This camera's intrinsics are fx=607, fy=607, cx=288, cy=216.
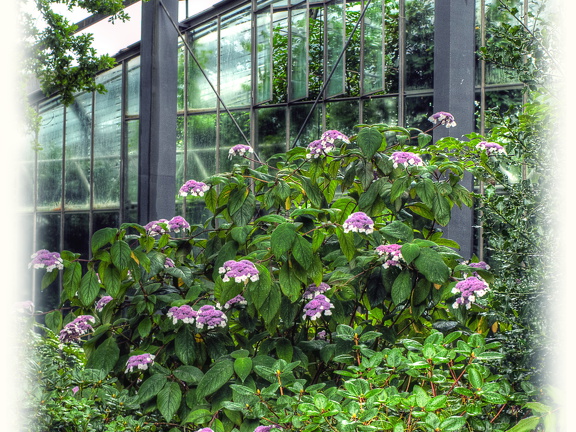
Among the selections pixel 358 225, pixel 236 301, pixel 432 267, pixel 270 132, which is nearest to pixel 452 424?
pixel 432 267

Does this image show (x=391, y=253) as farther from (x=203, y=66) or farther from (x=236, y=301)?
(x=203, y=66)

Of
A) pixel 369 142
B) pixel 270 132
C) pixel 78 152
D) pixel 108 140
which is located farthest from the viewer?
pixel 78 152

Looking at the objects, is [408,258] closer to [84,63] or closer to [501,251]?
[501,251]

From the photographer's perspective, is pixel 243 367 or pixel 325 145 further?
pixel 325 145

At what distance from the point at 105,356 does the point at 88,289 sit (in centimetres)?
34

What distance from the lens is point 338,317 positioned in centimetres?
285

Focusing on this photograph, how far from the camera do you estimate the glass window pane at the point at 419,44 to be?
8.85m

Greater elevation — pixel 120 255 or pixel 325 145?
pixel 325 145

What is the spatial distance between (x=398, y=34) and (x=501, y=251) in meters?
7.33

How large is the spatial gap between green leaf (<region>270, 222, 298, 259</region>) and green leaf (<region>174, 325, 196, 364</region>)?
653 millimetres

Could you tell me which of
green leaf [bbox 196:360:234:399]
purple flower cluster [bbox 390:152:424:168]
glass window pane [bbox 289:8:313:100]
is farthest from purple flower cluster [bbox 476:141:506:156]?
glass window pane [bbox 289:8:313:100]

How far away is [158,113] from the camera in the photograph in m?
7.17

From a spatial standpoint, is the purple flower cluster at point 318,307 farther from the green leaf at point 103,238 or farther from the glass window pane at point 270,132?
the glass window pane at point 270,132

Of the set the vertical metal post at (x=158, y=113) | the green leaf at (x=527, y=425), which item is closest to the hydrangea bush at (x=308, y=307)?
the green leaf at (x=527, y=425)
